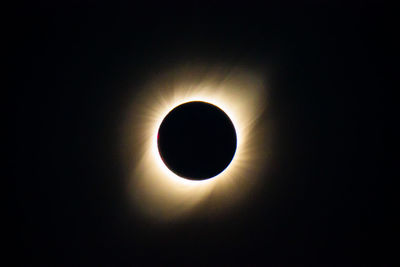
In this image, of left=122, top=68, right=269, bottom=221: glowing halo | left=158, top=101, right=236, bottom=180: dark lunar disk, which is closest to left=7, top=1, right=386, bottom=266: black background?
left=122, top=68, right=269, bottom=221: glowing halo

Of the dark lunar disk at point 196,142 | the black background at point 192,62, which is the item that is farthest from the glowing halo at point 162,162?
the dark lunar disk at point 196,142

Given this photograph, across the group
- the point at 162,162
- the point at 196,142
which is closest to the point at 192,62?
the point at 196,142

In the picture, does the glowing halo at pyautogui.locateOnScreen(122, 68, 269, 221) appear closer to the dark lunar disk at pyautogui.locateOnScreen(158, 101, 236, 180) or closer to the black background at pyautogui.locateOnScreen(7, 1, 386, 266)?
the black background at pyautogui.locateOnScreen(7, 1, 386, 266)

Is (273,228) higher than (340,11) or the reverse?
the reverse

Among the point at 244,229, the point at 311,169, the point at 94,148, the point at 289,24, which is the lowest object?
the point at 244,229

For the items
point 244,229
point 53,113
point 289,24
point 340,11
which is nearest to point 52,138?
point 53,113

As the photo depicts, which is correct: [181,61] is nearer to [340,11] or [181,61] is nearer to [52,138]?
[52,138]
